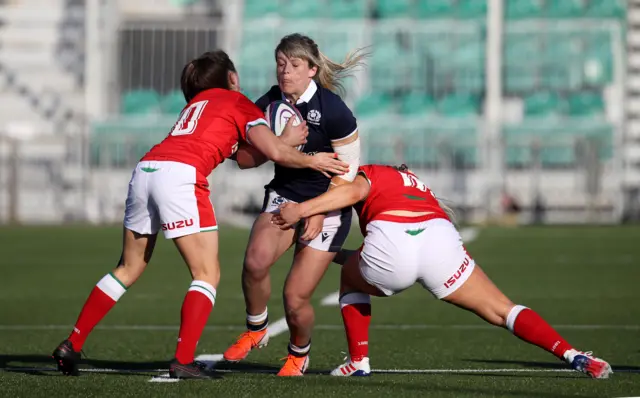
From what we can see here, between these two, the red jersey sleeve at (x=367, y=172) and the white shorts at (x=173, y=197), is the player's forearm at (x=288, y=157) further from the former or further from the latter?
the white shorts at (x=173, y=197)

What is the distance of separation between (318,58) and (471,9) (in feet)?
126

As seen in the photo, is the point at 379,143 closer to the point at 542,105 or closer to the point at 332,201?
the point at 542,105

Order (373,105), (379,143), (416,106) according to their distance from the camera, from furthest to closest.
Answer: (416,106)
(373,105)
(379,143)

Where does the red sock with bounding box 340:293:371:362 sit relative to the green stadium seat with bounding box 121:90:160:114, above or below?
above

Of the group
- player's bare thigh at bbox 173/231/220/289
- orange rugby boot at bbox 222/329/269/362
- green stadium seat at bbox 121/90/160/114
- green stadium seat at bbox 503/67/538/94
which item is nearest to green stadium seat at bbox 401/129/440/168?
green stadium seat at bbox 503/67/538/94

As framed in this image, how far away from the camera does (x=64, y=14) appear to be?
4638cm

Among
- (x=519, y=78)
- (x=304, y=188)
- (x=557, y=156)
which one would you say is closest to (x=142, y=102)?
(x=519, y=78)

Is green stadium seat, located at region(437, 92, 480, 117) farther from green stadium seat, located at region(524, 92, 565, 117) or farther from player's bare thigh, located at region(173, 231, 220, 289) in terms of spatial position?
player's bare thigh, located at region(173, 231, 220, 289)

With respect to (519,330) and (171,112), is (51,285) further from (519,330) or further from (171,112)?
(171,112)

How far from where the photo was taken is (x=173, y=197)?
6438 millimetres

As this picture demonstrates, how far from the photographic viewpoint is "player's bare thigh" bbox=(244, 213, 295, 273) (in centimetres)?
711

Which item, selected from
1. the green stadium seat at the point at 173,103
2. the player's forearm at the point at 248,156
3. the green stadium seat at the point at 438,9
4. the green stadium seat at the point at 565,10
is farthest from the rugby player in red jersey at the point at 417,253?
the green stadium seat at the point at 565,10

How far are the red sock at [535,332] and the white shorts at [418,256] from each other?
13.5 inches

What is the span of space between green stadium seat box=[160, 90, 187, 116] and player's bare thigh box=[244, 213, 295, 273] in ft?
121
